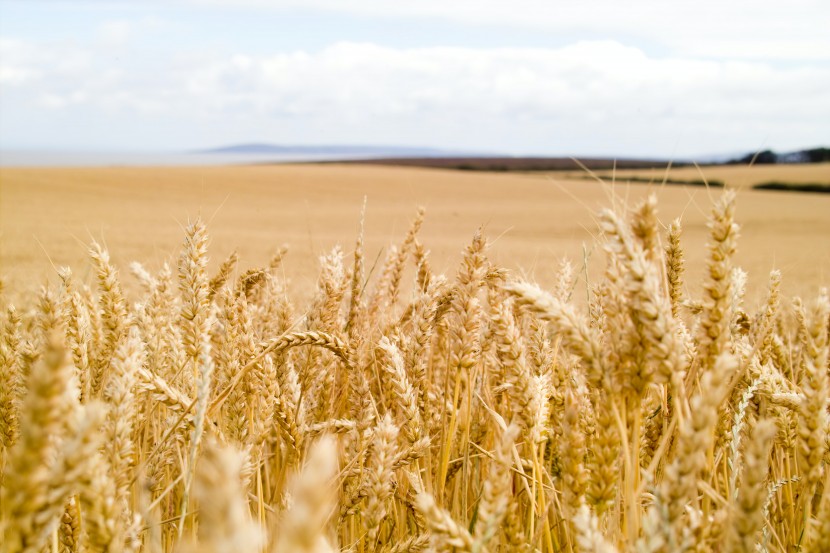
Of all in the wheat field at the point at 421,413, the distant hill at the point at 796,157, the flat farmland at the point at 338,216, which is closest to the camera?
the wheat field at the point at 421,413

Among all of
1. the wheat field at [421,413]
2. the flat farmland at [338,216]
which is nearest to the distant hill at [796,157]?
the flat farmland at [338,216]

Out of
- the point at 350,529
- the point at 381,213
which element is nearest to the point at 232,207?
the point at 381,213

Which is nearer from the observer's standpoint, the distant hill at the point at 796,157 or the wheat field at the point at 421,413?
the wheat field at the point at 421,413

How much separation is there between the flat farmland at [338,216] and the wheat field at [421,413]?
1.81 metres

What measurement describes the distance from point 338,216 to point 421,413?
22.8 m

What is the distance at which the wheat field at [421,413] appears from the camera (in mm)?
822

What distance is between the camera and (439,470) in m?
1.78

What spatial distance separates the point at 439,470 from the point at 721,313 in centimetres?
91

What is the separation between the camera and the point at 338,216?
80.4ft

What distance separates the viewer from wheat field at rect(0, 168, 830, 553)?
0.82 m

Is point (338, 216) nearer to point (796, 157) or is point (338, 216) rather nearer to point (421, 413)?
point (421, 413)

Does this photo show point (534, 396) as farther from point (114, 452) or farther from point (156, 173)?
point (156, 173)

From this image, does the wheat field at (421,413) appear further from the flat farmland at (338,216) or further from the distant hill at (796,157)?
the distant hill at (796,157)

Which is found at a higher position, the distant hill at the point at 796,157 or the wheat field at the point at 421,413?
the distant hill at the point at 796,157
